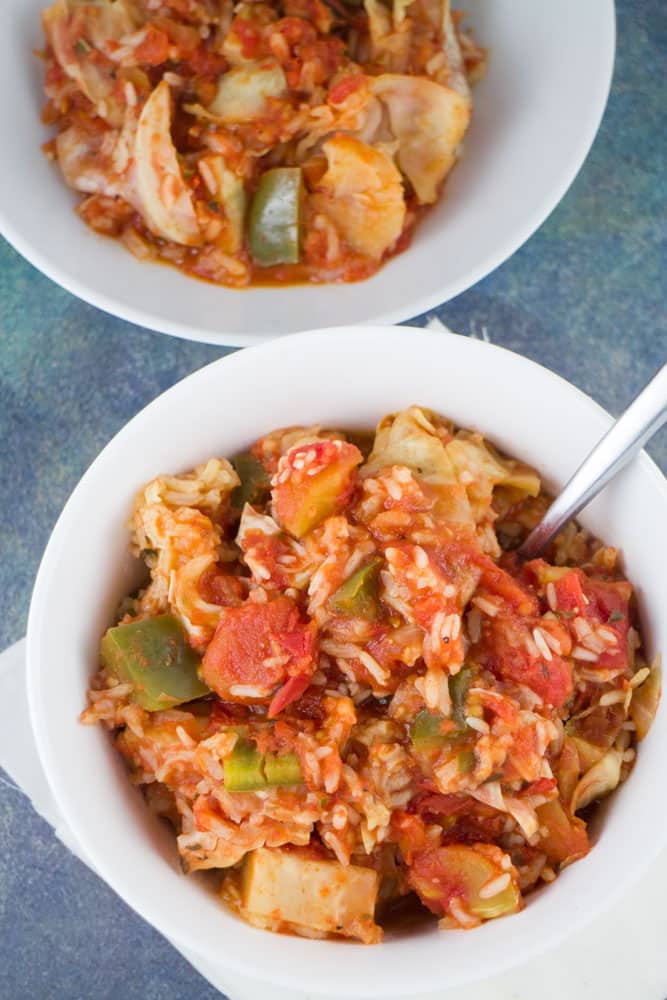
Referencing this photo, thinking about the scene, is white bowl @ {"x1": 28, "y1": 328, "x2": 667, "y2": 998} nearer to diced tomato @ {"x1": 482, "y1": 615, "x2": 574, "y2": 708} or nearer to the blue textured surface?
diced tomato @ {"x1": 482, "y1": 615, "x2": 574, "y2": 708}

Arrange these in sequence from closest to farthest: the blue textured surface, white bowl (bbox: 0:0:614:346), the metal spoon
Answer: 1. the metal spoon
2. white bowl (bbox: 0:0:614:346)
3. the blue textured surface

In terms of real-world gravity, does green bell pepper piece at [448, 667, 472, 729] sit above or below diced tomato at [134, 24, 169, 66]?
below

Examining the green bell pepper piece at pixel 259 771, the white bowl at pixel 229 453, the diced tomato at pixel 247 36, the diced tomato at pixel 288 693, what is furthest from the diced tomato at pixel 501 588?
the diced tomato at pixel 247 36

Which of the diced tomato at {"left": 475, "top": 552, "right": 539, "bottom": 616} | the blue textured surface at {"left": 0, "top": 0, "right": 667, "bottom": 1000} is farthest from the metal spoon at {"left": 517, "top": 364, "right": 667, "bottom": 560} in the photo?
the blue textured surface at {"left": 0, "top": 0, "right": 667, "bottom": 1000}

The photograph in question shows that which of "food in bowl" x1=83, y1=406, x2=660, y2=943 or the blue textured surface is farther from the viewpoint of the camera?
the blue textured surface

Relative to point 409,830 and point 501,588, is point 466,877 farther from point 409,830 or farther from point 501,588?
point 501,588

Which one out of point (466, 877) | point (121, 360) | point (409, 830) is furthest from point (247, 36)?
point (466, 877)

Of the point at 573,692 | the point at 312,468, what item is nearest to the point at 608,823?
the point at 573,692

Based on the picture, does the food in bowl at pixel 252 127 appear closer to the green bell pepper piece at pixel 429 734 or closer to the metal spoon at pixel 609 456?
the metal spoon at pixel 609 456
